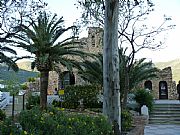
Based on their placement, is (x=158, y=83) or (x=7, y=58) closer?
(x=7, y=58)

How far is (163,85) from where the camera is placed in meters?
27.8

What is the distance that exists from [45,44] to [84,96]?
526 centimetres

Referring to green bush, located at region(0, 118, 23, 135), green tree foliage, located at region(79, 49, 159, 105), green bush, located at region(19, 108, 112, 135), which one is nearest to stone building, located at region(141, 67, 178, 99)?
green tree foliage, located at region(79, 49, 159, 105)

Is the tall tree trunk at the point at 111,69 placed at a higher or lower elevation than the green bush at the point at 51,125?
higher

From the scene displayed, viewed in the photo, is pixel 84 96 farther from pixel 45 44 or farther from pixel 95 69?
pixel 45 44

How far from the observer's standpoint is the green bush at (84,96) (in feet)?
58.3

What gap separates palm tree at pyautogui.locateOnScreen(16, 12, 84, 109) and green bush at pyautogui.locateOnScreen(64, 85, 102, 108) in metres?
3.84

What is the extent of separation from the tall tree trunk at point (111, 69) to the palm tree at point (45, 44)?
240 inches

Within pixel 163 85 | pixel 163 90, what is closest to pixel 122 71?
pixel 163 85

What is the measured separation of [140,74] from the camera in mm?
18219

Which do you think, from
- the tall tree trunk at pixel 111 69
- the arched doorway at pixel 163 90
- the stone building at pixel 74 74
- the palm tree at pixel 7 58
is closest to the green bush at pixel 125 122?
the tall tree trunk at pixel 111 69

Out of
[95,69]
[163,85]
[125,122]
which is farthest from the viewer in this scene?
[163,85]

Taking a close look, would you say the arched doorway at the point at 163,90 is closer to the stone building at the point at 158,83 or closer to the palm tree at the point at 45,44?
the stone building at the point at 158,83

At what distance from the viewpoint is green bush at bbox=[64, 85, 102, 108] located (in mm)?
17766
